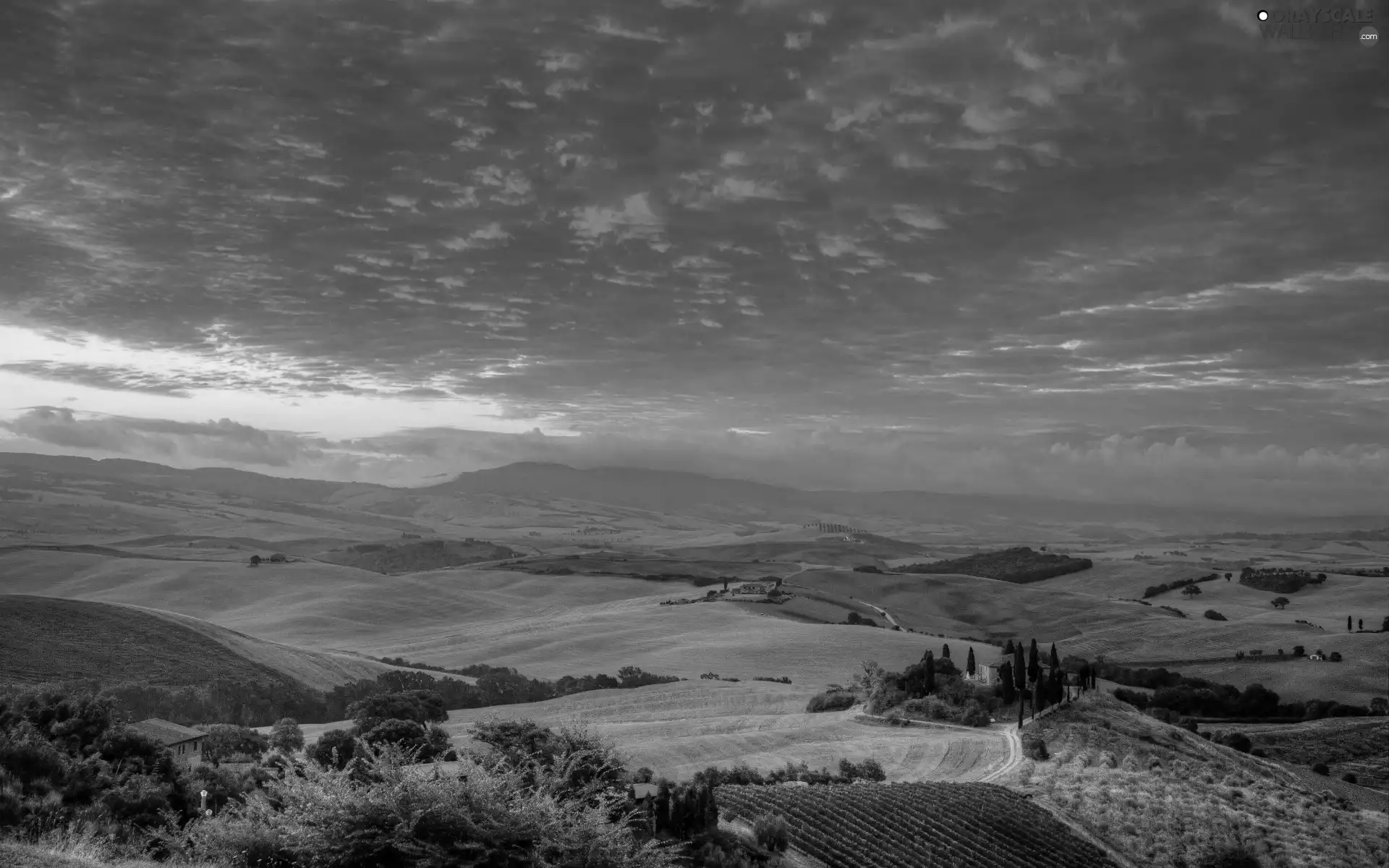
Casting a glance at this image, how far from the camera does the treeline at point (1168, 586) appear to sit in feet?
458

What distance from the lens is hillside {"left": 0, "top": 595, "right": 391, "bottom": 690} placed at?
65.8 meters

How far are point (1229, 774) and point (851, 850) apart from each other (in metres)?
25.4

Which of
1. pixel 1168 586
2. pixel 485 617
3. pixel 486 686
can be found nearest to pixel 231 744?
pixel 486 686

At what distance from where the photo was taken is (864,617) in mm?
117688

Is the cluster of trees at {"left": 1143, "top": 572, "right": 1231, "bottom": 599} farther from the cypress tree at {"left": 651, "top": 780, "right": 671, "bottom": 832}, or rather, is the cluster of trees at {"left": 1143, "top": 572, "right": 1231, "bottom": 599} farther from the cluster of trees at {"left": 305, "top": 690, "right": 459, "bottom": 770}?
the cypress tree at {"left": 651, "top": 780, "right": 671, "bottom": 832}

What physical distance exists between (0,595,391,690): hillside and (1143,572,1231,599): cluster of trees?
102m

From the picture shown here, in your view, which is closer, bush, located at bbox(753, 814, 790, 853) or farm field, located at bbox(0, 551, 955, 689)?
bush, located at bbox(753, 814, 790, 853)

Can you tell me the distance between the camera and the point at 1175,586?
142500 millimetres

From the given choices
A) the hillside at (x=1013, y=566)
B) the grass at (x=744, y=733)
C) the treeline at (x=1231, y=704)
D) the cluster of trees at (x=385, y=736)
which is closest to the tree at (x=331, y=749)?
the cluster of trees at (x=385, y=736)

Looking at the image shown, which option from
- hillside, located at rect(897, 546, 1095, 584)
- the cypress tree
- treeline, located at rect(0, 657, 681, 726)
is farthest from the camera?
hillside, located at rect(897, 546, 1095, 584)

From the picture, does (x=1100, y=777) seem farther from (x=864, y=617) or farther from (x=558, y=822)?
(x=864, y=617)

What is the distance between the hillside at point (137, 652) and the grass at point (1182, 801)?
161 ft

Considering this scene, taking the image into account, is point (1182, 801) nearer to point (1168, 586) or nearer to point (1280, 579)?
point (1168, 586)

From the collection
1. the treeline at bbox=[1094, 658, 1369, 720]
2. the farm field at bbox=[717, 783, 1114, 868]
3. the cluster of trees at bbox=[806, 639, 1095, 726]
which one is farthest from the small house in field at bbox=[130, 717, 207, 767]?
the treeline at bbox=[1094, 658, 1369, 720]
